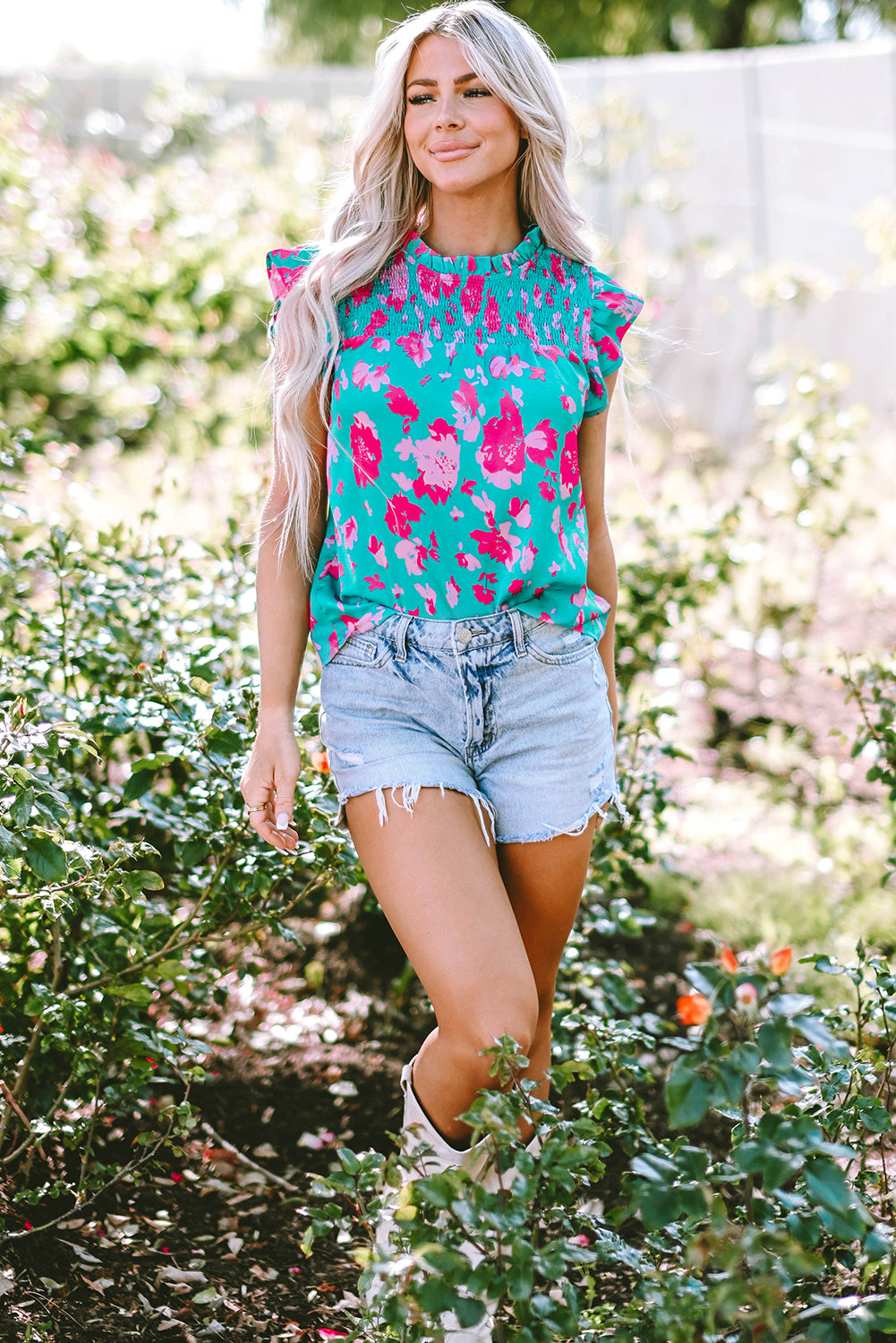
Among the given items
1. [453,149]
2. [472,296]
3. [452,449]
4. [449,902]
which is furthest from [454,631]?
[453,149]

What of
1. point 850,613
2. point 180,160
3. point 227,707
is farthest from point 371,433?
point 180,160

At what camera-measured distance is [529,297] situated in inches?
83.2

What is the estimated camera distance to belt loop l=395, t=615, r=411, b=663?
193cm

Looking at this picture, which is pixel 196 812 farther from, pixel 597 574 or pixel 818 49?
pixel 818 49

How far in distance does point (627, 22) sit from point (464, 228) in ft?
65.7

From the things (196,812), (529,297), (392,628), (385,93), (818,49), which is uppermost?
(818,49)

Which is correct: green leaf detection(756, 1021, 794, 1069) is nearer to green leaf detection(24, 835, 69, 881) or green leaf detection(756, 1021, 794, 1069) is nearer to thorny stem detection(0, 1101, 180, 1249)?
green leaf detection(24, 835, 69, 881)

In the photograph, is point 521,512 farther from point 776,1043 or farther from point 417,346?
point 776,1043

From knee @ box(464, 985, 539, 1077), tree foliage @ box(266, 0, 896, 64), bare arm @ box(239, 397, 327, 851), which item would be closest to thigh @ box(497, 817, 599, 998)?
knee @ box(464, 985, 539, 1077)

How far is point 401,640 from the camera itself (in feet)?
6.35

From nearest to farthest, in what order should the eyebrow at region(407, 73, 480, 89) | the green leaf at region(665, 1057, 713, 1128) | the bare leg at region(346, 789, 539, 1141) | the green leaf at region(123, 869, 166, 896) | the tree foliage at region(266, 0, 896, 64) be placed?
the green leaf at region(665, 1057, 713, 1128), the bare leg at region(346, 789, 539, 1141), the green leaf at region(123, 869, 166, 896), the eyebrow at region(407, 73, 480, 89), the tree foliage at region(266, 0, 896, 64)

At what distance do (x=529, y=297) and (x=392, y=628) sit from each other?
60 cm

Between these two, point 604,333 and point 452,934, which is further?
point 604,333

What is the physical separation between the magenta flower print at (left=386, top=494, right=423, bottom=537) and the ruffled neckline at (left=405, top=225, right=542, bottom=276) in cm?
41
